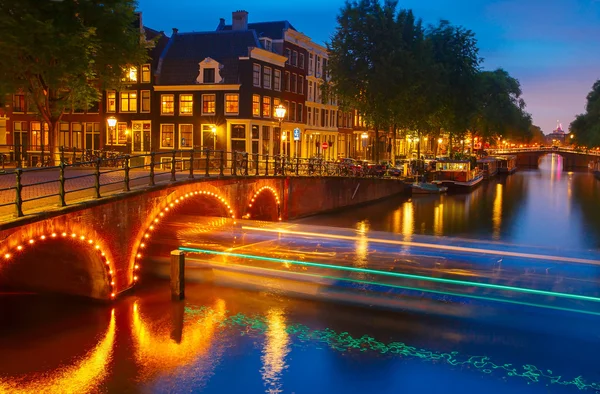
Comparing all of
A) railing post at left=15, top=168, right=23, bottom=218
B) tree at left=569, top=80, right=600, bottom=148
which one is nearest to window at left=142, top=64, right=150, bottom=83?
A: railing post at left=15, top=168, right=23, bottom=218

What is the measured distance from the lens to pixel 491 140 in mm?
85750

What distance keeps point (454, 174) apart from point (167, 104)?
2819cm

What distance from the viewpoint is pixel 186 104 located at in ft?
149

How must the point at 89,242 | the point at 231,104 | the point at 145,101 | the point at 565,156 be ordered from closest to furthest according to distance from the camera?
the point at 89,242
the point at 231,104
the point at 145,101
the point at 565,156

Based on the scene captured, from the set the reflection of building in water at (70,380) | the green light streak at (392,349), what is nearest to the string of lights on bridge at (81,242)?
the green light streak at (392,349)

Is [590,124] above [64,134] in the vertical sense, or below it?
above

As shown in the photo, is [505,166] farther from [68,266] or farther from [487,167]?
[68,266]

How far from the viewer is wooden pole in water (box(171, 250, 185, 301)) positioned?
1677 centimetres

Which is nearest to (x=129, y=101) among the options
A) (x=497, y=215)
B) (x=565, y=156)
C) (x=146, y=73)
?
(x=146, y=73)

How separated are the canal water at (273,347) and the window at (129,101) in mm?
30806

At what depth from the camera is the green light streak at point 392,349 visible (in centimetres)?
1258

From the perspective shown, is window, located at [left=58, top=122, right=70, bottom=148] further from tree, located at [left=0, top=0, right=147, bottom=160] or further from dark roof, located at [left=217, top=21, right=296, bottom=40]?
tree, located at [left=0, top=0, right=147, bottom=160]

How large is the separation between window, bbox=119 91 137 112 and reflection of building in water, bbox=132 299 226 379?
33.0 m

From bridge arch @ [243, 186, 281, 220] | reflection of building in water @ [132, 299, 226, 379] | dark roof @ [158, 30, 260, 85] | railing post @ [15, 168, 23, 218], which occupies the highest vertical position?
dark roof @ [158, 30, 260, 85]
